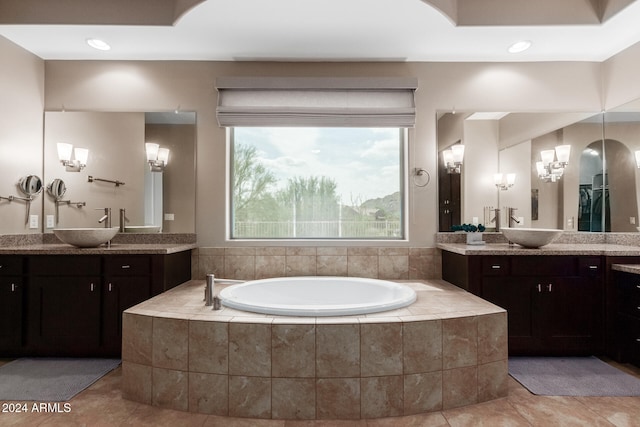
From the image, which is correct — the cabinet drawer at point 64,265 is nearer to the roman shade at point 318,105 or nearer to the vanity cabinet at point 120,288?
the vanity cabinet at point 120,288

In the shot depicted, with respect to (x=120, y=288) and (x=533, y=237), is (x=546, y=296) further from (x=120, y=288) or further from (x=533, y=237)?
(x=120, y=288)

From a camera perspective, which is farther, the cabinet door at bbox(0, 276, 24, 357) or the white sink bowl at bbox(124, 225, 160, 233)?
the white sink bowl at bbox(124, 225, 160, 233)

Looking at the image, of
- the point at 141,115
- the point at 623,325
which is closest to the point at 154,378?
the point at 141,115

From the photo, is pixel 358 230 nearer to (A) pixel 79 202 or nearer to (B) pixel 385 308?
(B) pixel 385 308

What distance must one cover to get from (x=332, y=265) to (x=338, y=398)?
1.39 meters

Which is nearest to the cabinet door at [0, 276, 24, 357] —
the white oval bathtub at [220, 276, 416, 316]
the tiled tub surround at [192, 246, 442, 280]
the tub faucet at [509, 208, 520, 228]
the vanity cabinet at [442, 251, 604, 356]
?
the tiled tub surround at [192, 246, 442, 280]

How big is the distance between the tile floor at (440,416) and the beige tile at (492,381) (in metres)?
0.04

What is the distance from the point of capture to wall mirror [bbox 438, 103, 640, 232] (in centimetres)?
312

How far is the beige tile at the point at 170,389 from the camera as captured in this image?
187 cm

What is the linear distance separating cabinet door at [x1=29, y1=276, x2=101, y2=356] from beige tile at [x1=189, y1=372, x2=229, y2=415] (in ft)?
4.06

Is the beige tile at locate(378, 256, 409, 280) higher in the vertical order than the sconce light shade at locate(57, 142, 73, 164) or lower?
lower

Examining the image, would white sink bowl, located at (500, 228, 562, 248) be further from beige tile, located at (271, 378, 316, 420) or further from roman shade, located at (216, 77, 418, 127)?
beige tile, located at (271, 378, 316, 420)

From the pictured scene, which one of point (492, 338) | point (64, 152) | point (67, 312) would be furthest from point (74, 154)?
point (492, 338)

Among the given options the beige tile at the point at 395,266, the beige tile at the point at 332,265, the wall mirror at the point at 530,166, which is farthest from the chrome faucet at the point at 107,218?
the wall mirror at the point at 530,166
